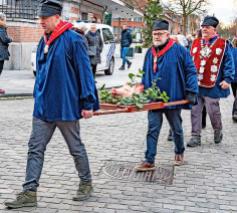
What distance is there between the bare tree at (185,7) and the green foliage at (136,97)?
43924mm

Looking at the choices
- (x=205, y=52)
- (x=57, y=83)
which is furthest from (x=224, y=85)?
(x=57, y=83)

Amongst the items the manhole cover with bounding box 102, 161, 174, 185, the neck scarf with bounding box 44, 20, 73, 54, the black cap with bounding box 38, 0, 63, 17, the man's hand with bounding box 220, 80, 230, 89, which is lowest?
the manhole cover with bounding box 102, 161, 174, 185

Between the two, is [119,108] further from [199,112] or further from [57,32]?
[199,112]

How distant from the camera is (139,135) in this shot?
844cm

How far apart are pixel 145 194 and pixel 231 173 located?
147 cm

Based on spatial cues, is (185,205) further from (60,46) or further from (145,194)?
(60,46)

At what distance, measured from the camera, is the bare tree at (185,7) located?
4934cm

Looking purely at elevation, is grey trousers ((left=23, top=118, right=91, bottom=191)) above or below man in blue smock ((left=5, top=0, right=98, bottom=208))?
below

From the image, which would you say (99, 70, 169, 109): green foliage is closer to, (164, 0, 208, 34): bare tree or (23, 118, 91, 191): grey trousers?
(23, 118, 91, 191): grey trousers

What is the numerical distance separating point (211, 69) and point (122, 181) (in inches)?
105

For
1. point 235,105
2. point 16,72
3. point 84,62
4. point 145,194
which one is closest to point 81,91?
point 84,62

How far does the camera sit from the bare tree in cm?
4934

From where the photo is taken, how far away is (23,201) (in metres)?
4.71

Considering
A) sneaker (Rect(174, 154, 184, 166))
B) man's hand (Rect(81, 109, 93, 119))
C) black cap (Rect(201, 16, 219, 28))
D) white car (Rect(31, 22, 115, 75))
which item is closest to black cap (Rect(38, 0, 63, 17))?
man's hand (Rect(81, 109, 93, 119))
